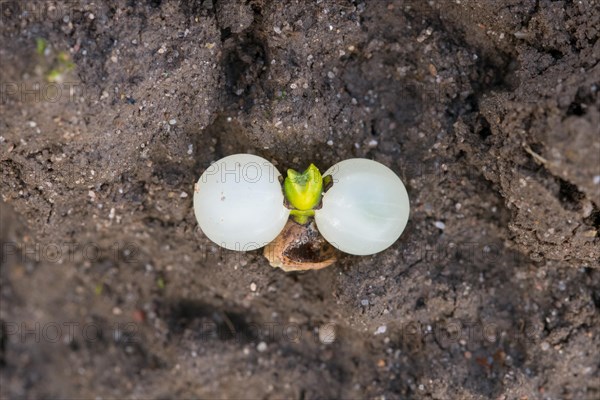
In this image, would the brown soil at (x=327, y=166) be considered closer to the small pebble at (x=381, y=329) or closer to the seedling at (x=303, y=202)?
the small pebble at (x=381, y=329)

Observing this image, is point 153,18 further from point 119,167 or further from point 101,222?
point 101,222

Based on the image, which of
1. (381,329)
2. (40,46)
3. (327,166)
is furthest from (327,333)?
(40,46)

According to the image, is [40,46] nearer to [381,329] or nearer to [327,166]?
[327,166]

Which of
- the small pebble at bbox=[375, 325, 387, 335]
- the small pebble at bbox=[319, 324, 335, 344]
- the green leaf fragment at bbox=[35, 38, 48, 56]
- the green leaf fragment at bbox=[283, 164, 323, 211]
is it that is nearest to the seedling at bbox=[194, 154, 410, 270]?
the green leaf fragment at bbox=[283, 164, 323, 211]

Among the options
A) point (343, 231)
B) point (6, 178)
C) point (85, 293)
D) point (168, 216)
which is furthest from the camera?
point (85, 293)

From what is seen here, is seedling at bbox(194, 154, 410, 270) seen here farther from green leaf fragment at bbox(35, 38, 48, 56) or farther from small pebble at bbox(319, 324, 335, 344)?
green leaf fragment at bbox(35, 38, 48, 56)

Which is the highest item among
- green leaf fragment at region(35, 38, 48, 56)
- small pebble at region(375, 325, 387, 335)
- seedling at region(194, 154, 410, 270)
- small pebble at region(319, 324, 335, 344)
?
green leaf fragment at region(35, 38, 48, 56)

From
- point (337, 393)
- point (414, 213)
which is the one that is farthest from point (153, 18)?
point (337, 393)

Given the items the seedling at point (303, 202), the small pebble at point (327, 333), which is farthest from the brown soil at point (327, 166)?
the seedling at point (303, 202)
